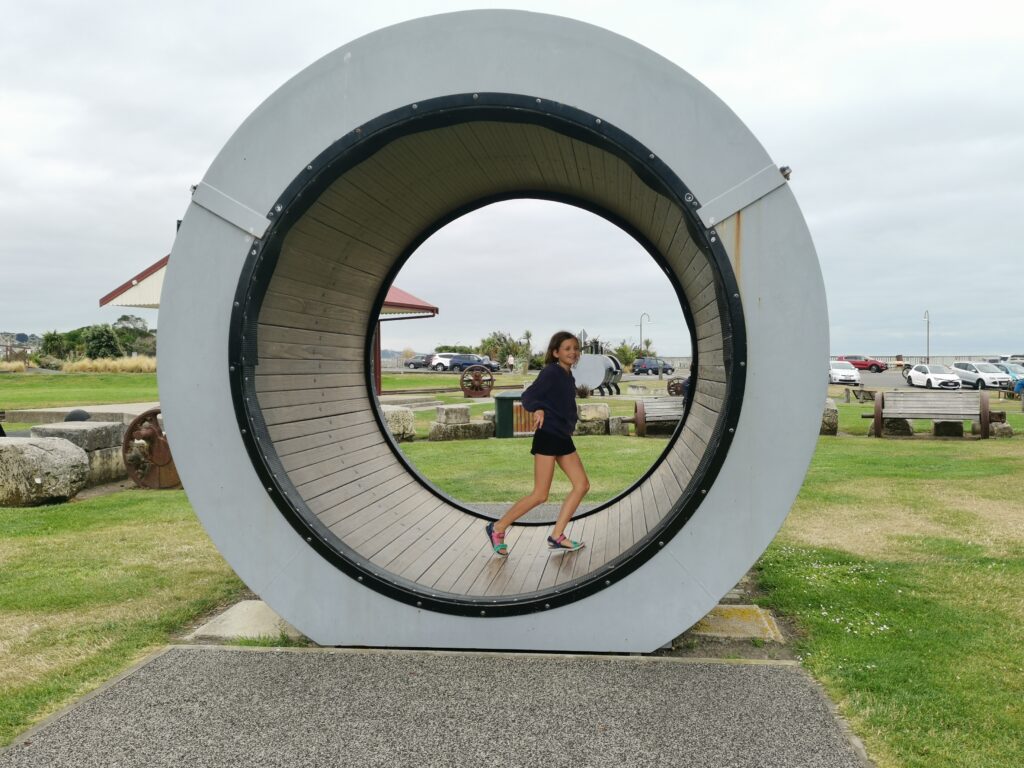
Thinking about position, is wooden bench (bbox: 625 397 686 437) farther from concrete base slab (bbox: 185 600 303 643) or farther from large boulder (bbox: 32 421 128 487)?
concrete base slab (bbox: 185 600 303 643)

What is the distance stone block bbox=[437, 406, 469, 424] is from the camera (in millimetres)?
15070

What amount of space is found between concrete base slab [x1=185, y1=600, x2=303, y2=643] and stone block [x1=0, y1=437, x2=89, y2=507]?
16.5 feet

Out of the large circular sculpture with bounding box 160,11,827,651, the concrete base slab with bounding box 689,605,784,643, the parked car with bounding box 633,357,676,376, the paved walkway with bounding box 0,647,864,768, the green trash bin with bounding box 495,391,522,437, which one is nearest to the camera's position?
the paved walkway with bounding box 0,647,864,768

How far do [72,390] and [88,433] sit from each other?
21849mm

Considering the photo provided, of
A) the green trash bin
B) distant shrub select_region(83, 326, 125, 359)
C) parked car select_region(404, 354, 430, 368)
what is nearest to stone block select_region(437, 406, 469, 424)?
→ the green trash bin

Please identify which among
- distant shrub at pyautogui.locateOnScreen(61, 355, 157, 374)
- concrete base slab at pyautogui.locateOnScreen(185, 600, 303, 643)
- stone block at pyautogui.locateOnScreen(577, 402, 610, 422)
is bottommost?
concrete base slab at pyautogui.locateOnScreen(185, 600, 303, 643)

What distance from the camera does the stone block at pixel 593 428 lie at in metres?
16.0

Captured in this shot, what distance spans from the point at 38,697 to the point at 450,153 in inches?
144

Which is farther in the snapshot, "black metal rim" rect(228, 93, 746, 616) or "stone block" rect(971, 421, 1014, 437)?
"stone block" rect(971, 421, 1014, 437)

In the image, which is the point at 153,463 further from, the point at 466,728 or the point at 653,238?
the point at 466,728

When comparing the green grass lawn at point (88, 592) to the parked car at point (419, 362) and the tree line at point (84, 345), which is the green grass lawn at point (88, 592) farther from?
the parked car at point (419, 362)

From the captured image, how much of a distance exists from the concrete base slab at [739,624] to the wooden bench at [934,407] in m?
11.5

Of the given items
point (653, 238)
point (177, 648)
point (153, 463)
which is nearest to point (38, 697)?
point (177, 648)

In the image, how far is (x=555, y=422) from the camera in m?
4.96
